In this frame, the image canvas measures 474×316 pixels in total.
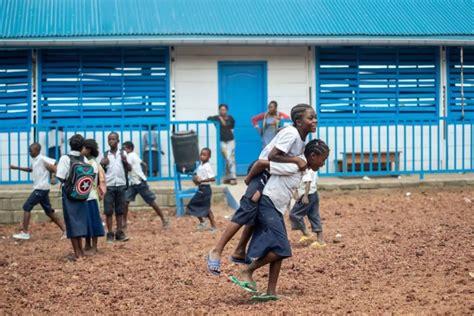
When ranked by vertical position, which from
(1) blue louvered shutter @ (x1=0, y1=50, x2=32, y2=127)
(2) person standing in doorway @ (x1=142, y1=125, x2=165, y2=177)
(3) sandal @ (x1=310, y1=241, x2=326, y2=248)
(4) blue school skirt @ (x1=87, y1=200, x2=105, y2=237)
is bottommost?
(3) sandal @ (x1=310, y1=241, x2=326, y2=248)

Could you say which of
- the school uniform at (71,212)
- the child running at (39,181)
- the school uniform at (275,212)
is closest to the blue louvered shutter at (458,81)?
the child running at (39,181)

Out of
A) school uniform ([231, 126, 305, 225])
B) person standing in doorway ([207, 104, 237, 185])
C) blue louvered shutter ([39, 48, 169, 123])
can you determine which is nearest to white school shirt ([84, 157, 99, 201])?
school uniform ([231, 126, 305, 225])

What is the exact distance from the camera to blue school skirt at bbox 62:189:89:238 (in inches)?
400

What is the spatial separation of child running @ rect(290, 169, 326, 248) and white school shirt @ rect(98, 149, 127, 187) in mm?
2609

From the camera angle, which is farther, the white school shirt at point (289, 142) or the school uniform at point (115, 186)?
the school uniform at point (115, 186)

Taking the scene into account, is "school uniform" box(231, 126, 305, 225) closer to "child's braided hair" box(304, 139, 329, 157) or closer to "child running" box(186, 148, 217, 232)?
"child's braided hair" box(304, 139, 329, 157)

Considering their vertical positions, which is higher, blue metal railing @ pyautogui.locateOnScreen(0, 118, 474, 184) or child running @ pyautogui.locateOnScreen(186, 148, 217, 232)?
blue metal railing @ pyautogui.locateOnScreen(0, 118, 474, 184)

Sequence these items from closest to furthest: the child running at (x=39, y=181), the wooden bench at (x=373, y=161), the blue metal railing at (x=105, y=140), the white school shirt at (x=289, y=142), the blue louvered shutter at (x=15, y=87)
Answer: the white school shirt at (x=289, y=142) < the child running at (x=39, y=181) < the blue metal railing at (x=105, y=140) < the wooden bench at (x=373, y=161) < the blue louvered shutter at (x=15, y=87)

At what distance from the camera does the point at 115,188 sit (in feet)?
39.3

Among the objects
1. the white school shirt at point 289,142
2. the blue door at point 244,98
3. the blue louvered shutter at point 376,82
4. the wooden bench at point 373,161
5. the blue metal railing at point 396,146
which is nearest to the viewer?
the white school shirt at point 289,142

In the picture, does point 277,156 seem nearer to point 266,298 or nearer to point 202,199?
point 266,298

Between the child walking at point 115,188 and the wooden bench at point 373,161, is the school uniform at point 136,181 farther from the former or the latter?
the wooden bench at point 373,161

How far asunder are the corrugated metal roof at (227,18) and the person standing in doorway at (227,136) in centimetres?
144

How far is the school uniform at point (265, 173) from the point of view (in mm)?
7141
